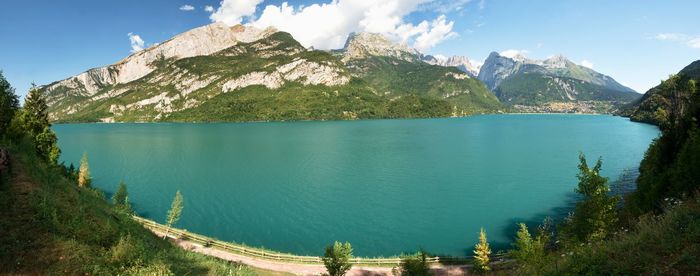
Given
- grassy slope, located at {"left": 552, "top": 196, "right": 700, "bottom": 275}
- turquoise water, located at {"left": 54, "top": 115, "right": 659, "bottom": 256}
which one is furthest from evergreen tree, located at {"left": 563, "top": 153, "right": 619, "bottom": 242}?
grassy slope, located at {"left": 552, "top": 196, "right": 700, "bottom": 275}

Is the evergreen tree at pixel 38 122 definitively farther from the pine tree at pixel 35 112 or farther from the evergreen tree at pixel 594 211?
the evergreen tree at pixel 594 211

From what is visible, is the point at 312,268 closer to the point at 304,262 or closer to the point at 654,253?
the point at 304,262

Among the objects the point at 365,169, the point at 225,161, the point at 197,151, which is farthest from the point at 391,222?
the point at 197,151

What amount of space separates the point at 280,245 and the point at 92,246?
3873 cm

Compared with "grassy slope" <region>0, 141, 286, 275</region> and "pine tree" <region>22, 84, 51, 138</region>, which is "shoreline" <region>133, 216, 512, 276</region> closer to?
"grassy slope" <region>0, 141, 286, 275</region>

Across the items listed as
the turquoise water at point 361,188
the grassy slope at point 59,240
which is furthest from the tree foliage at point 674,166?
the grassy slope at point 59,240

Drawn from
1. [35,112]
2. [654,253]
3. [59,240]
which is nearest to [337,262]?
[59,240]

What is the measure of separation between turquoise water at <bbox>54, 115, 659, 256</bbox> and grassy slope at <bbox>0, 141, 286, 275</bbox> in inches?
1362

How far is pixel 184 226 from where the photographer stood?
194 ft

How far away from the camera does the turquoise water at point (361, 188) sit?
55.9 meters

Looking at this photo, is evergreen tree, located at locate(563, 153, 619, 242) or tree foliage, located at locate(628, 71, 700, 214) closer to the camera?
tree foliage, located at locate(628, 71, 700, 214)

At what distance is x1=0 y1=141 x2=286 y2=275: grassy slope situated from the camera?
12852 millimetres

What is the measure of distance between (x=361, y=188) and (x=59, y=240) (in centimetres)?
7265

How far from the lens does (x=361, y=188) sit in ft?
278
